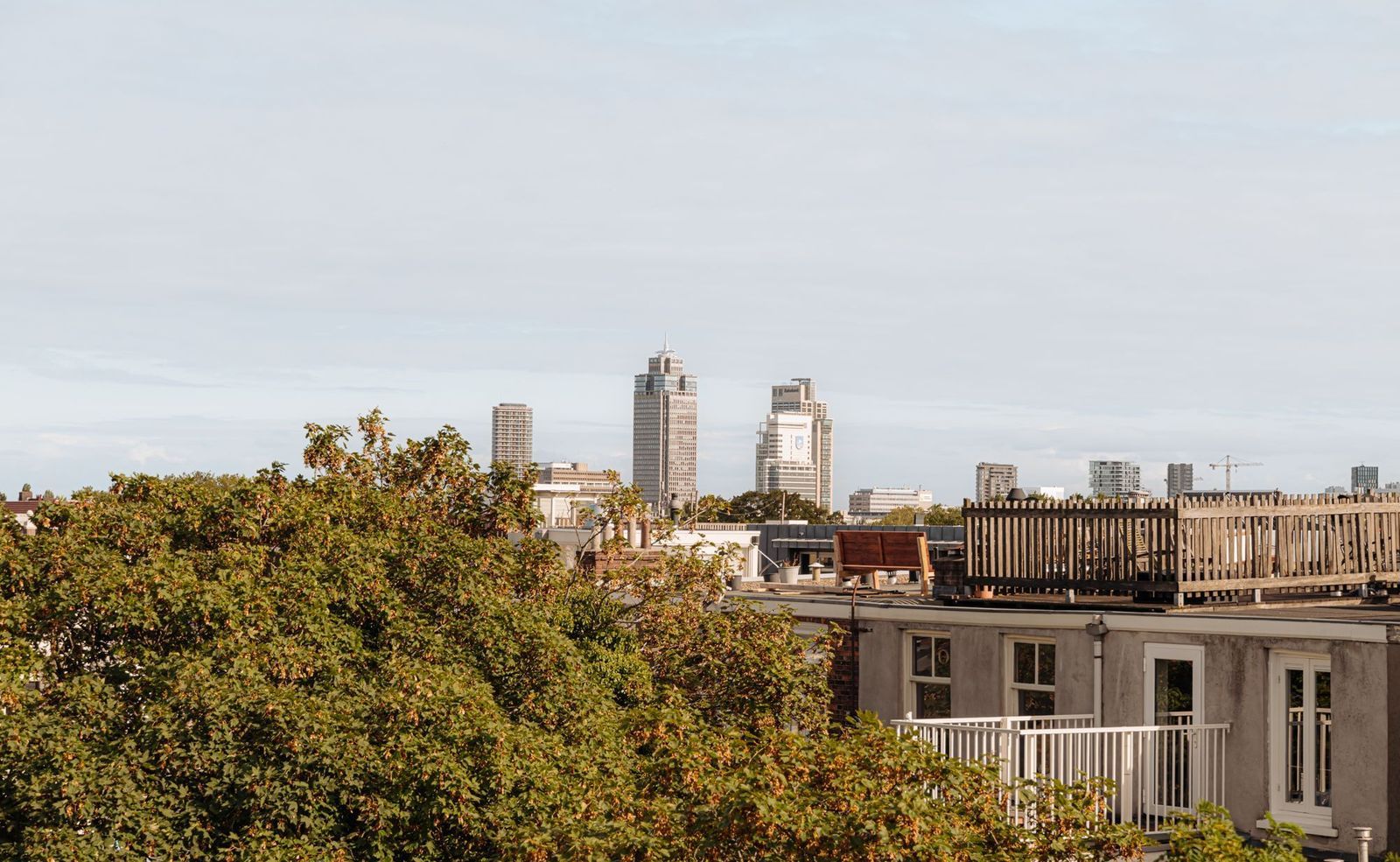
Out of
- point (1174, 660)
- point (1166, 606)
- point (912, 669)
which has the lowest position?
point (912, 669)

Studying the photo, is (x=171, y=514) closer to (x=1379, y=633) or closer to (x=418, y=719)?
(x=418, y=719)

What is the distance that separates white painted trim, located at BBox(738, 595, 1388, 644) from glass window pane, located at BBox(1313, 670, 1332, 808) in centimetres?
67

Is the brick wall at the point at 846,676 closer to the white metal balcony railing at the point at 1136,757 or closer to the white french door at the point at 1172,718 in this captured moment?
the white metal balcony railing at the point at 1136,757

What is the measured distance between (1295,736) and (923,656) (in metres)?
5.08

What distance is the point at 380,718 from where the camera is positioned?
537 inches

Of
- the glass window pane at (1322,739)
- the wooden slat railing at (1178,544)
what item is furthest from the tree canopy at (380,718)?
the glass window pane at (1322,739)

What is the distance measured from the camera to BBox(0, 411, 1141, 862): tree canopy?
11125mm

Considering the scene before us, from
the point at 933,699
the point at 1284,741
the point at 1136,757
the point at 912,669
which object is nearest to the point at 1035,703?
the point at 933,699

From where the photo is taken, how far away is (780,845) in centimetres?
1049

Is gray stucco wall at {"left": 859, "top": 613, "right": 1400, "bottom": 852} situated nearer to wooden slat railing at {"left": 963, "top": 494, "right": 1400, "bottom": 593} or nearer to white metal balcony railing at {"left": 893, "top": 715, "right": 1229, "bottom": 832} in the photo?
white metal balcony railing at {"left": 893, "top": 715, "right": 1229, "bottom": 832}

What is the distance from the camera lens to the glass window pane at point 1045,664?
2072 centimetres

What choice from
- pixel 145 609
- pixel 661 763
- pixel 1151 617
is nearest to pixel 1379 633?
pixel 1151 617

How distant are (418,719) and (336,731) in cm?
65

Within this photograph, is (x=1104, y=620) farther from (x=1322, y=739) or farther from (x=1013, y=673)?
(x=1322, y=739)
